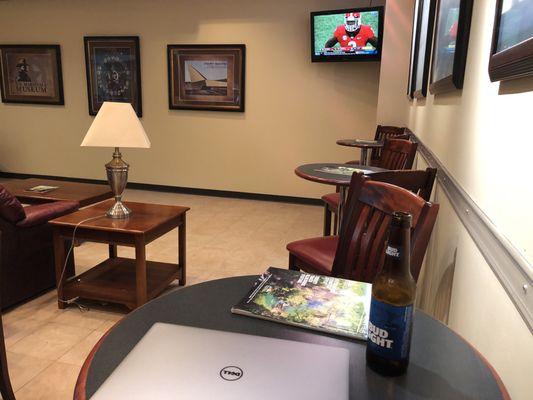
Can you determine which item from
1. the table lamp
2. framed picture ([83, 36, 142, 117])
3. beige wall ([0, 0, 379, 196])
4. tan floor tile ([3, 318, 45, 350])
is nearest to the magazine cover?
the table lamp

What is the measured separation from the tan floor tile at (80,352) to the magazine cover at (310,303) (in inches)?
54.5

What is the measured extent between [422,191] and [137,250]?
1.49m

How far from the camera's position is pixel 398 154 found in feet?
9.18

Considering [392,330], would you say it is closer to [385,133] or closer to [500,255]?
[500,255]

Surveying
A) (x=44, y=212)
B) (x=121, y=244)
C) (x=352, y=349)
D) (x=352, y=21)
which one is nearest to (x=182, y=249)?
(x=121, y=244)

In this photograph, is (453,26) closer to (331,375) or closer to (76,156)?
(331,375)

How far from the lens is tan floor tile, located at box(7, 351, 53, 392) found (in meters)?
1.87

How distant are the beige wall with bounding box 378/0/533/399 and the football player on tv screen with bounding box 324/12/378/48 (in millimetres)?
2656

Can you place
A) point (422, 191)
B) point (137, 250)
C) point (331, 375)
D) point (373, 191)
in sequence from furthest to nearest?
1. point (137, 250)
2. point (422, 191)
3. point (373, 191)
4. point (331, 375)

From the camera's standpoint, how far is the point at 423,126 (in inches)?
111

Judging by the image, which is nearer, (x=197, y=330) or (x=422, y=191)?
(x=197, y=330)

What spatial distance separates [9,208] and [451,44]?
7.52ft

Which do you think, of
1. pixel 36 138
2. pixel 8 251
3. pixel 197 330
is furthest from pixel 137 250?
pixel 36 138

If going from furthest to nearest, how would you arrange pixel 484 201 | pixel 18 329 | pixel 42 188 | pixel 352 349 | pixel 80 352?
1. pixel 42 188
2. pixel 18 329
3. pixel 80 352
4. pixel 484 201
5. pixel 352 349
